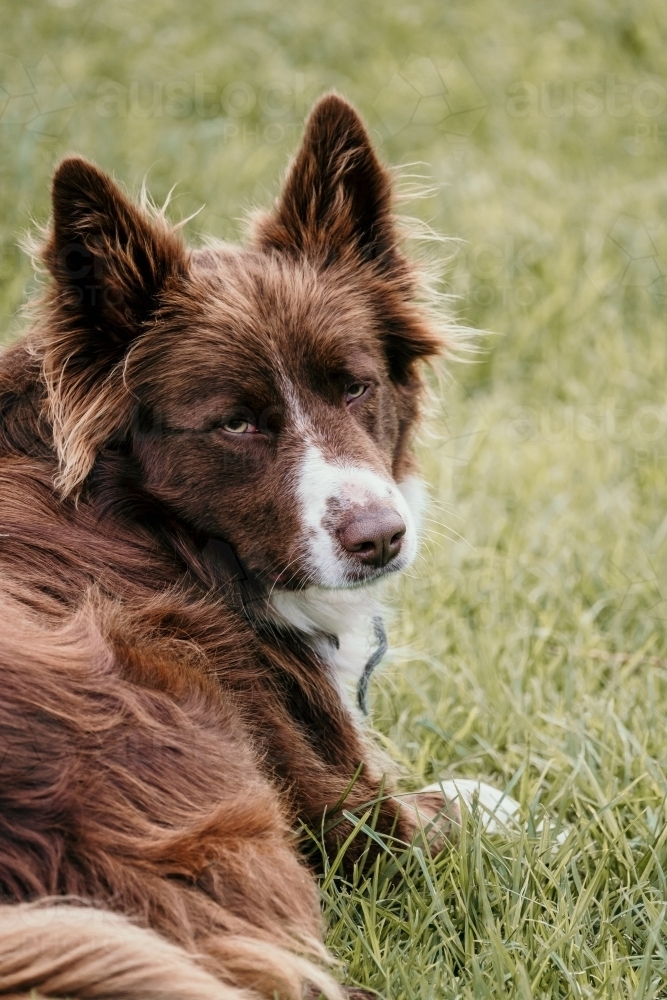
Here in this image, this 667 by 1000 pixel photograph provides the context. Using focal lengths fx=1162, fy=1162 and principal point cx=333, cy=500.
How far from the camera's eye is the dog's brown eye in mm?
3414

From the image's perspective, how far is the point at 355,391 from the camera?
363cm

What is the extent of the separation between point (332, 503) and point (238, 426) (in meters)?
0.38

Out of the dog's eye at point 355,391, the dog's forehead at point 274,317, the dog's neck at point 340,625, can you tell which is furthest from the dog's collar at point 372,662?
the dog's forehead at point 274,317

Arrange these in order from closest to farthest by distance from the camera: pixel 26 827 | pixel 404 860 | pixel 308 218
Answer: pixel 26 827, pixel 404 860, pixel 308 218

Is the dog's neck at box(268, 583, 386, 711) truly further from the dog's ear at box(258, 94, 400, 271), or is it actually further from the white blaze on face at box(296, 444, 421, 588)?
the dog's ear at box(258, 94, 400, 271)

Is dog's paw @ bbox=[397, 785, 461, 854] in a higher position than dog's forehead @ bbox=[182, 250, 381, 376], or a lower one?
lower

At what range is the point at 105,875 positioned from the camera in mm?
2477

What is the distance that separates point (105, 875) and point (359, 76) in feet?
24.9

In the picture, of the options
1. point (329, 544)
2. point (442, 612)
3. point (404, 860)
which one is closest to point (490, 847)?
point (404, 860)

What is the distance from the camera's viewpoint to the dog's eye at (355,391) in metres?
3.61

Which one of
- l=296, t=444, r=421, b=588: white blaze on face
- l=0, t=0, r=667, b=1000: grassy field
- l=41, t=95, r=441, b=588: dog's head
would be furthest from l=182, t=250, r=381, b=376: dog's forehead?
l=0, t=0, r=667, b=1000: grassy field

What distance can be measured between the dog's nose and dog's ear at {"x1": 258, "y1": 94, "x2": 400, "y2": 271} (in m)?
1.01

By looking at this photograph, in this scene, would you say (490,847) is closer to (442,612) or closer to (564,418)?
(442,612)

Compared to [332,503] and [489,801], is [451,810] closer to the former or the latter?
[489,801]
